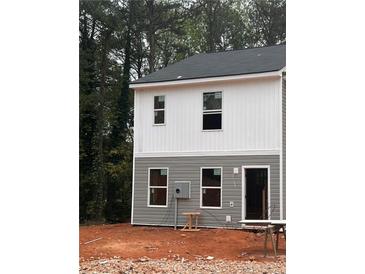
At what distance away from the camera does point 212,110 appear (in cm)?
1221

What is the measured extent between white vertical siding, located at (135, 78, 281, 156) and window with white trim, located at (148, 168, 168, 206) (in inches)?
20.3

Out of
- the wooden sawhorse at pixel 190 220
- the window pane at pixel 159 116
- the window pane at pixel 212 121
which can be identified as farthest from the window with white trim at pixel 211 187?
the window pane at pixel 159 116

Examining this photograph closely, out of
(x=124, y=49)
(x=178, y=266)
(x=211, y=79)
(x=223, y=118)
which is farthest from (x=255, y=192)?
(x=124, y=49)

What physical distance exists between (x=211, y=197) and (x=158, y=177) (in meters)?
1.56

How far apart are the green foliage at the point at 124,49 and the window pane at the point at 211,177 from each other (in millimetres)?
5135

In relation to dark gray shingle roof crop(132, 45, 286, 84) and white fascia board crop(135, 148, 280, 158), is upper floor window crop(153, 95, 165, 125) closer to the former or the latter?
dark gray shingle roof crop(132, 45, 286, 84)

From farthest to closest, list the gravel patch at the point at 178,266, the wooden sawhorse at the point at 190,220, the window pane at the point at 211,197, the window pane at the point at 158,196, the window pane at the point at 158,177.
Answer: the window pane at the point at 158,177 < the window pane at the point at 158,196 < the window pane at the point at 211,197 < the wooden sawhorse at the point at 190,220 < the gravel patch at the point at 178,266

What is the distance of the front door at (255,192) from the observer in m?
12.3

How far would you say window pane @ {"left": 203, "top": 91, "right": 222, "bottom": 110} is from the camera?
12211mm

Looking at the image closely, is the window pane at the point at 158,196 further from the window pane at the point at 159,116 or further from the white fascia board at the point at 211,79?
the white fascia board at the point at 211,79
